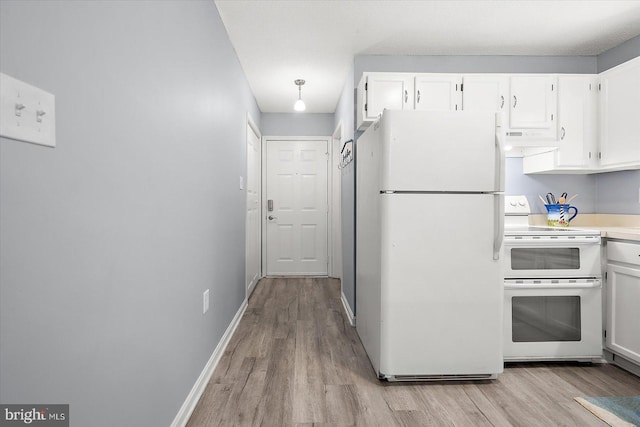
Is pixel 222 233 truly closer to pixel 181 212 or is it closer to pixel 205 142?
pixel 205 142

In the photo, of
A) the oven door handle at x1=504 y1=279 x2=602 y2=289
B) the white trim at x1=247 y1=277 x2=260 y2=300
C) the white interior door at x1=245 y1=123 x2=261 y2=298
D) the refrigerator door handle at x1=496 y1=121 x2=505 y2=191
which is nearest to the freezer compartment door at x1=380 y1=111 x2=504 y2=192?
the refrigerator door handle at x1=496 y1=121 x2=505 y2=191

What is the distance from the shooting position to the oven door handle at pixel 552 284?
238cm

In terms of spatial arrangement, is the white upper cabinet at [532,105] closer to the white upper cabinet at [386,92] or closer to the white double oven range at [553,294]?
the white upper cabinet at [386,92]

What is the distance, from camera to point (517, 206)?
123 inches

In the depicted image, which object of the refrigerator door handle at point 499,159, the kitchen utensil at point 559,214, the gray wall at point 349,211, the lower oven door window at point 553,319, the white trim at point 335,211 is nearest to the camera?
the refrigerator door handle at point 499,159

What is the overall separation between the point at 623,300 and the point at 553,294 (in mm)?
409

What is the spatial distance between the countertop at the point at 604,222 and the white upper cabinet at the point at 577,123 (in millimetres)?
467

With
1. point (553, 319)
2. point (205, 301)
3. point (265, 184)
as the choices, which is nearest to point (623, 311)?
point (553, 319)

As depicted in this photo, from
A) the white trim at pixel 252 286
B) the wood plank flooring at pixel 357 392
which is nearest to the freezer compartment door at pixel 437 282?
the wood plank flooring at pixel 357 392

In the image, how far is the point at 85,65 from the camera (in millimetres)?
958

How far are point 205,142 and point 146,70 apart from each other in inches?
33.0

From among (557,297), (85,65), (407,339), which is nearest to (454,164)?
(407,339)

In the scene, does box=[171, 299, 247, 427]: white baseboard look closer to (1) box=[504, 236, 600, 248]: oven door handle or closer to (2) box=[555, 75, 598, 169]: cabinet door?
(1) box=[504, 236, 600, 248]: oven door handle

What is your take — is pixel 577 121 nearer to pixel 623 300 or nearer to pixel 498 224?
pixel 623 300
